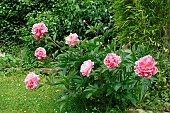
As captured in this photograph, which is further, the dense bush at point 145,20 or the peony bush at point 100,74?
the dense bush at point 145,20

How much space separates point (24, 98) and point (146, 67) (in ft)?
6.72

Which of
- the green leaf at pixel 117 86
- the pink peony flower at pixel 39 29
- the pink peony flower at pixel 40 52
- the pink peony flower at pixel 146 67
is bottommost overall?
the green leaf at pixel 117 86

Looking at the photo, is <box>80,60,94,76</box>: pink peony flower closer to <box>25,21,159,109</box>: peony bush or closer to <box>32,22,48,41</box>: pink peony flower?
<box>25,21,159,109</box>: peony bush

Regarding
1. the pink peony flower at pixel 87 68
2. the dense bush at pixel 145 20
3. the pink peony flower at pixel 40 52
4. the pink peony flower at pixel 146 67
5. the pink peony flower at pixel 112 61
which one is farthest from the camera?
the dense bush at pixel 145 20

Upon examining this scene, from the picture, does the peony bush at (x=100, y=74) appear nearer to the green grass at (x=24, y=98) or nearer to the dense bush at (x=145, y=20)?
the green grass at (x=24, y=98)

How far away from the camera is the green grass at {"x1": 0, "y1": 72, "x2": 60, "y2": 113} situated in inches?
193

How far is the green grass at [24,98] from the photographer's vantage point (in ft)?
16.1

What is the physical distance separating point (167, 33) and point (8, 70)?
9.60 feet

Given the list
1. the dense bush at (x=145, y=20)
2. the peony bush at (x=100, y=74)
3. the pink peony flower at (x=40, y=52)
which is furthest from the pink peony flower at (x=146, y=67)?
the dense bush at (x=145, y=20)

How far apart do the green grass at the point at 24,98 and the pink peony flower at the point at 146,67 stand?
1326 mm

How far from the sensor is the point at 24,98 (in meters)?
5.32

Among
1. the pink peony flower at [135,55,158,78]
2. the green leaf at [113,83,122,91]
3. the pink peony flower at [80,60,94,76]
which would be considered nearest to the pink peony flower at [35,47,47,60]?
the pink peony flower at [80,60,94,76]

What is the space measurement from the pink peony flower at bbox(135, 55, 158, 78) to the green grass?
1326mm

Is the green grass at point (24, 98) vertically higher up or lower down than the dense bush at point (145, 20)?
lower down
